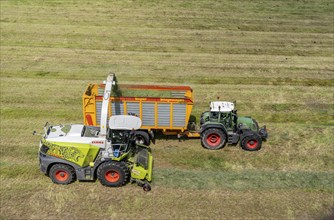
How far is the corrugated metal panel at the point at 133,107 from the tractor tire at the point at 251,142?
4.43 m

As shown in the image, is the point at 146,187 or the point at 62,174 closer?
the point at 146,187

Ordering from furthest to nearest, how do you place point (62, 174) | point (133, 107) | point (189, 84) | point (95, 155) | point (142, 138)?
point (189, 84), point (142, 138), point (133, 107), point (62, 174), point (95, 155)

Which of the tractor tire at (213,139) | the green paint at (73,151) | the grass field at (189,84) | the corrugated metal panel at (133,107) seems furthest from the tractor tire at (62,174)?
the tractor tire at (213,139)

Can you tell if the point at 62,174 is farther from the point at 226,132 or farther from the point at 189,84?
the point at 189,84

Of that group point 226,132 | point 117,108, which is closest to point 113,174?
point 117,108

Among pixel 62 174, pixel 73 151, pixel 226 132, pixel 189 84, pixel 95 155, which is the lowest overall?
pixel 62 174

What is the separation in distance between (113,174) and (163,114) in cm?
354

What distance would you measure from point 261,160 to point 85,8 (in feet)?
87.7

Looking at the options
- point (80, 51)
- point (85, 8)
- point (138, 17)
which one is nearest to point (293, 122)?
point (80, 51)

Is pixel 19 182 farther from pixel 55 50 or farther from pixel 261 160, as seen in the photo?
pixel 55 50

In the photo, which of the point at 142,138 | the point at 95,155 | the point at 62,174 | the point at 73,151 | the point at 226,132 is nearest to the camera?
the point at 73,151

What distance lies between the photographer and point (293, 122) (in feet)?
56.0

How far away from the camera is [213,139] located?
14391 millimetres

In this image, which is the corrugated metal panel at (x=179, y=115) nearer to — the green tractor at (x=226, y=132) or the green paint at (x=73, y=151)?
the green tractor at (x=226, y=132)
